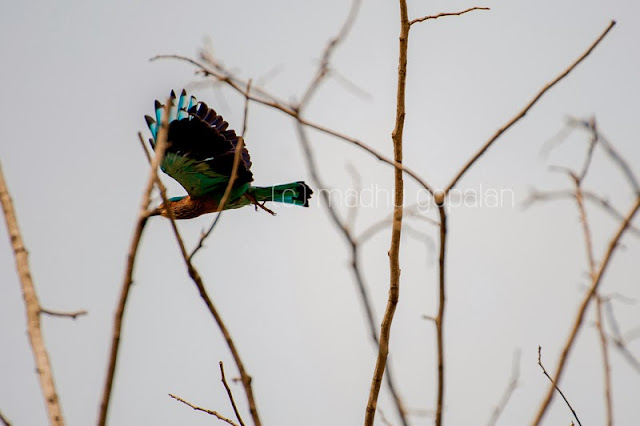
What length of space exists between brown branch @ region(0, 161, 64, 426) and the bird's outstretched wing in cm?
255

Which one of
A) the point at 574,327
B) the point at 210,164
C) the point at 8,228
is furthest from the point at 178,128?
the point at 574,327

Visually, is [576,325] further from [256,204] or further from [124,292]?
[256,204]

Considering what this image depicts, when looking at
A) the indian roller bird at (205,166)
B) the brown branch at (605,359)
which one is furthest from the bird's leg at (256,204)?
the brown branch at (605,359)

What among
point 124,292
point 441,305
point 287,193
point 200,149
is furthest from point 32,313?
point 287,193

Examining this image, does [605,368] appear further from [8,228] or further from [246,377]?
[8,228]

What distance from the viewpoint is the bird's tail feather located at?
5.12 m

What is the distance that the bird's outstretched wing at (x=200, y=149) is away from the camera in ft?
15.1

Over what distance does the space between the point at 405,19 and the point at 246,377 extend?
1365 millimetres

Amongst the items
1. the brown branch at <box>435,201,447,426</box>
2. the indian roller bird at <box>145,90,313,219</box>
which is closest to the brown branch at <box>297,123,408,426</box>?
the brown branch at <box>435,201,447,426</box>

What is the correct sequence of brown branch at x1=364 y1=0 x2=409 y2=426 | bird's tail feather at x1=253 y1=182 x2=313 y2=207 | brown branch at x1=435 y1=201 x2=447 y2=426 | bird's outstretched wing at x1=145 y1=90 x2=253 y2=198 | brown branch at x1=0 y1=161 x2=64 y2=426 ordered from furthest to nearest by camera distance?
bird's tail feather at x1=253 y1=182 x2=313 y2=207, bird's outstretched wing at x1=145 y1=90 x2=253 y2=198, brown branch at x1=364 y1=0 x2=409 y2=426, brown branch at x1=435 y1=201 x2=447 y2=426, brown branch at x1=0 y1=161 x2=64 y2=426

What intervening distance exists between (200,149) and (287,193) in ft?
2.55

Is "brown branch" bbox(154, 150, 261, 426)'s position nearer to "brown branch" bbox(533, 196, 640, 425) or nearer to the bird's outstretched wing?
"brown branch" bbox(533, 196, 640, 425)

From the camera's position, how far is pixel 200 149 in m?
4.68

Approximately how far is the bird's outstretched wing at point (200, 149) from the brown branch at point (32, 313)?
2552 millimetres
